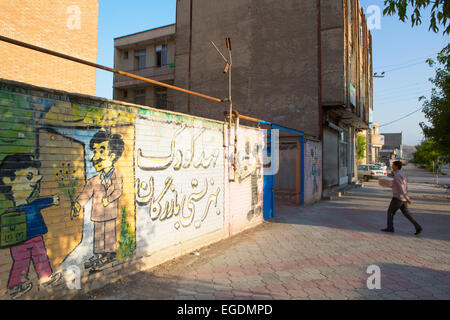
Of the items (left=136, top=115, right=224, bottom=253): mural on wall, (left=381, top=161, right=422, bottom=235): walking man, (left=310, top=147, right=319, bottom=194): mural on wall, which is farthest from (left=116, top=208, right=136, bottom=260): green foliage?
(left=310, top=147, right=319, bottom=194): mural on wall

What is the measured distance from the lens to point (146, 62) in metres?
26.1

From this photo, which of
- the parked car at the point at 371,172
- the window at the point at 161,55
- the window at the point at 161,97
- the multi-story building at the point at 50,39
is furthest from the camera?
the parked car at the point at 371,172

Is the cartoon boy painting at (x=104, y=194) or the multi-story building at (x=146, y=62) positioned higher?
the multi-story building at (x=146, y=62)

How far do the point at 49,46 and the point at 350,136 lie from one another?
778 inches

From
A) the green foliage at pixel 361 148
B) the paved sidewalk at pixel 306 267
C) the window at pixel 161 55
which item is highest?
the window at pixel 161 55

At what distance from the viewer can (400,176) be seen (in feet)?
23.9

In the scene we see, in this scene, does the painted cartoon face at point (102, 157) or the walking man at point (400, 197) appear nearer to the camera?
the painted cartoon face at point (102, 157)

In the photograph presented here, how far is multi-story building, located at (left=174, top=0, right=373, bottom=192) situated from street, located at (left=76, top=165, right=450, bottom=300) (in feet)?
22.8

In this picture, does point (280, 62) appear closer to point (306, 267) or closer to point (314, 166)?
point (314, 166)

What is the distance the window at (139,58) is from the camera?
86.5 ft

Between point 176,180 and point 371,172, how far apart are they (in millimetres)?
25152

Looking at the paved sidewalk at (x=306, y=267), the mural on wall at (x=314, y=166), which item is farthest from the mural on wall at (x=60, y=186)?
the mural on wall at (x=314, y=166)

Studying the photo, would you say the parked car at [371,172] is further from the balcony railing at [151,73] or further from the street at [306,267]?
the street at [306,267]

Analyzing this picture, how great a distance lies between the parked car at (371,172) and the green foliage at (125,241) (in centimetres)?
2605
